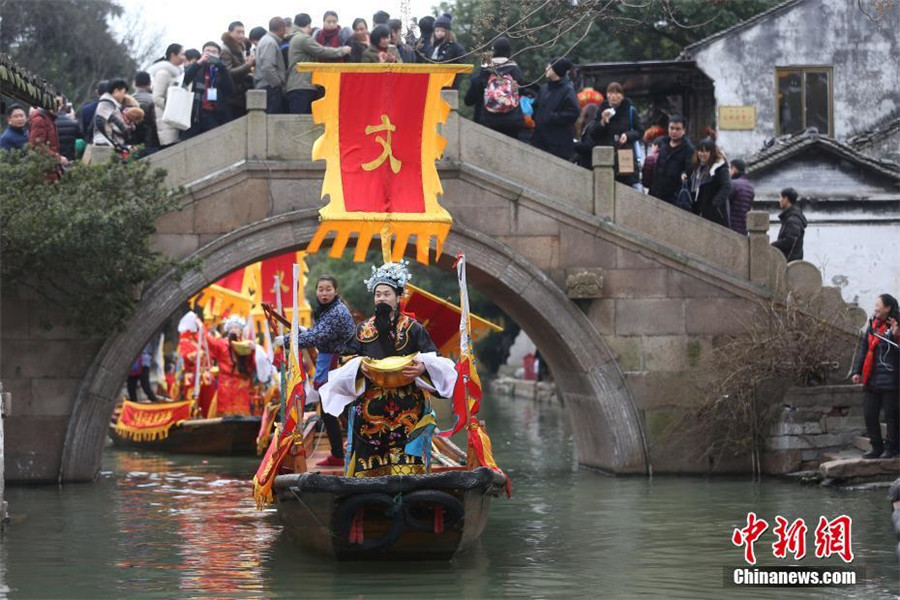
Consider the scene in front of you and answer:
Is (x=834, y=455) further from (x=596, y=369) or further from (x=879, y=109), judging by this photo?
(x=879, y=109)

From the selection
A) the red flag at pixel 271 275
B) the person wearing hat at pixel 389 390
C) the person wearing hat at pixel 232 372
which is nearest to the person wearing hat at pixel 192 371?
the person wearing hat at pixel 232 372

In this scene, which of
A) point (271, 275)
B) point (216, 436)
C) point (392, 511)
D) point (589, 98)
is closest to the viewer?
point (392, 511)

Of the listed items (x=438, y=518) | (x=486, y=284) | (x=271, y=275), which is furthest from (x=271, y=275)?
(x=438, y=518)

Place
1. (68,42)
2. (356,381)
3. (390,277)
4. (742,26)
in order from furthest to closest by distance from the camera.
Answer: (68,42), (742,26), (390,277), (356,381)

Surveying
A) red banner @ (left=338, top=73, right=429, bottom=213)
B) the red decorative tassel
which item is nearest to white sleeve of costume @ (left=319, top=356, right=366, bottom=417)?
the red decorative tassel

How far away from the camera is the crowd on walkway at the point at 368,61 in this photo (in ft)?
60.8

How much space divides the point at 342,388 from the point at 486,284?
7.35 meters

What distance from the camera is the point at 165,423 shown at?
23.8 m

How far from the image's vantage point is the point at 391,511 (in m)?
12.0

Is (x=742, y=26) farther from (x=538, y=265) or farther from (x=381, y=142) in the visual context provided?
(x=381, y=142)

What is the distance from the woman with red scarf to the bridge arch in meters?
2.92

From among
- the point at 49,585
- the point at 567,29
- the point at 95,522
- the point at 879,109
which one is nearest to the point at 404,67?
the point at 567,29

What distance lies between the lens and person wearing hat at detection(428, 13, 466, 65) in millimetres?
18359

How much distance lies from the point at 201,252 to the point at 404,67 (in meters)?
3.93
